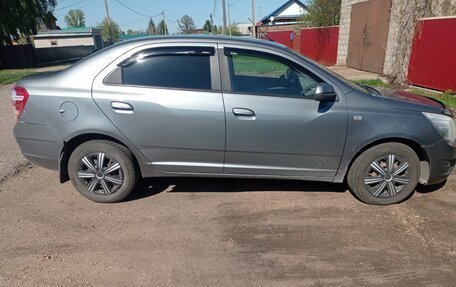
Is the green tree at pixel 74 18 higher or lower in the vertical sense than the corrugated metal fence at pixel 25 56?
higher

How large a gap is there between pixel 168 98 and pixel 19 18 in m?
26.4

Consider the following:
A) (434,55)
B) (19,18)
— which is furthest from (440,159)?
(19,18)

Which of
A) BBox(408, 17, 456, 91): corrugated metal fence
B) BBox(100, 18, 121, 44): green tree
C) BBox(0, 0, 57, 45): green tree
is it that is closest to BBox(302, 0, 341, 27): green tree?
BBox(408, 17, 456, 91): corrugated metal fence

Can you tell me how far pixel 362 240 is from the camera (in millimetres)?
3033

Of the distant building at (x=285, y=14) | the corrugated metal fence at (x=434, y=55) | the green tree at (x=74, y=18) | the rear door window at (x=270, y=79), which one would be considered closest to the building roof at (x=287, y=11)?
the distant building at (x=285, y=14)

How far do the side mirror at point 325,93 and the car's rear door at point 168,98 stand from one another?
95 centimetres

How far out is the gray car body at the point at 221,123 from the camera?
3.34m

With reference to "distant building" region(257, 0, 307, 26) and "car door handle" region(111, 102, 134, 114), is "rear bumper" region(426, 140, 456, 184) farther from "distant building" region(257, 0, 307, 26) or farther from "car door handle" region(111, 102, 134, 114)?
"distant building" region(257, 0, 307, 26)

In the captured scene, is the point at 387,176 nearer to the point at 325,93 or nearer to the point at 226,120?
the point at 325,93

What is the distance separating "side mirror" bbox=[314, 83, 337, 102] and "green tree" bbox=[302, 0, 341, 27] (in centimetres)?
2284

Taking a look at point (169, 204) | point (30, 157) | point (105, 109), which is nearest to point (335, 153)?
point (169, 204)

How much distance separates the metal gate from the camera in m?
14.0

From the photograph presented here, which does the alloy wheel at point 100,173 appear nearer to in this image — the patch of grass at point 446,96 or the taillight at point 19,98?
the taillight at point 19,98

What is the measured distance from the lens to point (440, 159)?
348 cm
